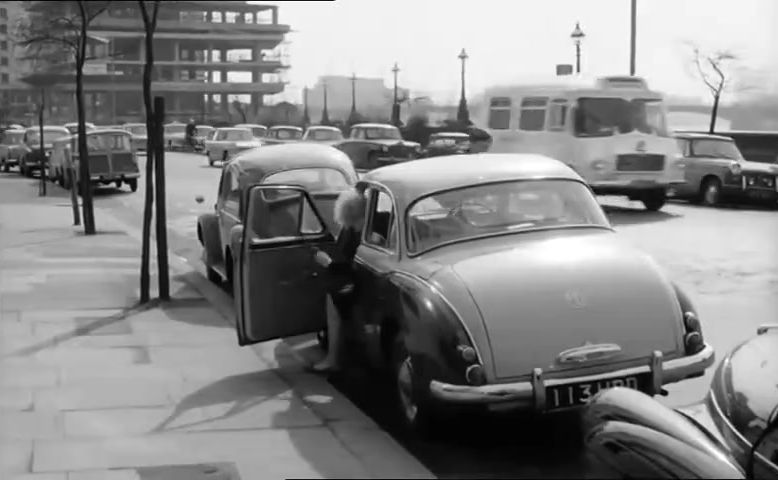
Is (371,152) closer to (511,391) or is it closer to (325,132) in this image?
(325,132)

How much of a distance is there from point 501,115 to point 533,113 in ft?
7.82

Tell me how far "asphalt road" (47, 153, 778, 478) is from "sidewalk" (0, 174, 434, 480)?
39 centimetres

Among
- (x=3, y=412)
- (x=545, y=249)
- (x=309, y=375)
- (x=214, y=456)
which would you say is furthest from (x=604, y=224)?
(x=3, y=412)

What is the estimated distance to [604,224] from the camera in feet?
20.4

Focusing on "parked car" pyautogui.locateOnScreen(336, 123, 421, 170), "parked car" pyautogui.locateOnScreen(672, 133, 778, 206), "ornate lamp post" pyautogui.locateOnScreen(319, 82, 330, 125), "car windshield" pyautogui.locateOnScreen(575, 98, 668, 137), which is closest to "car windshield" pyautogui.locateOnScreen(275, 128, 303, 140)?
"parked car" pyautogui.locateOnScreen(336, 123, 421, 170)

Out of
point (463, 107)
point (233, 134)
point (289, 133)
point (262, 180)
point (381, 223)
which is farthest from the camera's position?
point (262, 180)

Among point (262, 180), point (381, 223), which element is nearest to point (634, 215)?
point (262, 180)

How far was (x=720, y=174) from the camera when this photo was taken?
19234 millimetres

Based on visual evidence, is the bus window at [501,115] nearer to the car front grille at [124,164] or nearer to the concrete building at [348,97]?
the concrete building at [348,97]

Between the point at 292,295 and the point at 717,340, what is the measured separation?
9.68ft

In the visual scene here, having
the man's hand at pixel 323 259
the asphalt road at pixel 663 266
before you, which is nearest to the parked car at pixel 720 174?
the asphalt road at pixel 663 266

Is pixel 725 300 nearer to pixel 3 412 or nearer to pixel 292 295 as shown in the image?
pixel 292 295

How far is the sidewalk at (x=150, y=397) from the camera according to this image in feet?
14.8

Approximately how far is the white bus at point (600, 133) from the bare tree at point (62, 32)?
794 centimetres
